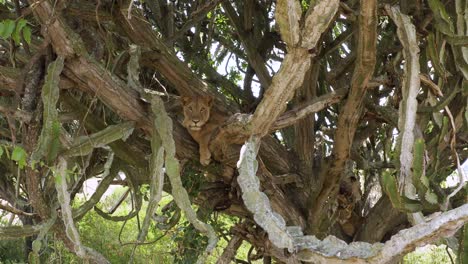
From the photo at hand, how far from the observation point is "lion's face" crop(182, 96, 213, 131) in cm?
271

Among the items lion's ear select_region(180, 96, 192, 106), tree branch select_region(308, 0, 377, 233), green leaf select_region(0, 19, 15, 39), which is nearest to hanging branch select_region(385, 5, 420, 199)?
tree branch select_region(308, 0, 377, 233)

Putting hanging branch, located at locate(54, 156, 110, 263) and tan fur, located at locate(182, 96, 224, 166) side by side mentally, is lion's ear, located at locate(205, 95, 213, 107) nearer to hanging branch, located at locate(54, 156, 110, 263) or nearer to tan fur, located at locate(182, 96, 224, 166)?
tan fur, located at locate(182, 96, 224, 166)

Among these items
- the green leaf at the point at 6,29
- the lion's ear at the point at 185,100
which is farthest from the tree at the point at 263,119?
the lion's ear at the point at 185,100

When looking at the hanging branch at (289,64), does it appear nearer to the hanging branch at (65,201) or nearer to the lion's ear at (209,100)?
the lion's ear at (209,100)

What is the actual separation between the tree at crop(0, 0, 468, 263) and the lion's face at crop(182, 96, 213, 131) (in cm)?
8

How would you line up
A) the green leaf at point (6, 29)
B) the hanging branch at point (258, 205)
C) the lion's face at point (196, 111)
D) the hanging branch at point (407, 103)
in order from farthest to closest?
1. the lion's face at point (196, 111)
2. the hanging branch at point (407, 103)
3. the hanging branch at point (258, 205)
4. the green leaf at point (6, 29)

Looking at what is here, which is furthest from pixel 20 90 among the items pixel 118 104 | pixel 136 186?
pixel 136 186

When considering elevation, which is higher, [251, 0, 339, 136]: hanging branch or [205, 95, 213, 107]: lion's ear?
[205, 95, 213, 107]: lion's ear

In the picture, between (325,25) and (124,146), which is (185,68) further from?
(325,25)

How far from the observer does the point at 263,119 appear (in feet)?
8.07

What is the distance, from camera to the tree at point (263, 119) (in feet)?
7.28

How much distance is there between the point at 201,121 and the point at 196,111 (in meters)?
0.04

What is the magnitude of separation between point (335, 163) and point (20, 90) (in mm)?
1313

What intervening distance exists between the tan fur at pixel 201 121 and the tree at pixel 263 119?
1.7 inches
